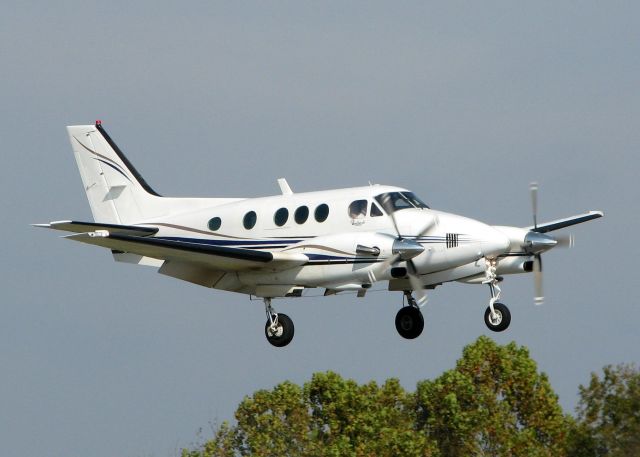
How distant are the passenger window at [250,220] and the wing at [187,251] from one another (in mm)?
1105

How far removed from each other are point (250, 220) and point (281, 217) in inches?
39.5

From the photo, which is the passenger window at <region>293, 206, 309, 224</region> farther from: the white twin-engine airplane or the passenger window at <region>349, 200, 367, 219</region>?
the passenger window at <region>349, 200, 367, 219</region>

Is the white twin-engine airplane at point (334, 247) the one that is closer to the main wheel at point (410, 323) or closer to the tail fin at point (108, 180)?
the main wheel at point (410, 323)

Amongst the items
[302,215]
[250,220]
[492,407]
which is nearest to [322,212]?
[302,215]

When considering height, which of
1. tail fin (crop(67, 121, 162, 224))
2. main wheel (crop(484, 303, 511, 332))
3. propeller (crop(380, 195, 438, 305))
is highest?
tail fin (crop(67, 121, 162, 224))

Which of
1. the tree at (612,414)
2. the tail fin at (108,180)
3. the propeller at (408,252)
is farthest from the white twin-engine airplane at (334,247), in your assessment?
the tree at (612,414)

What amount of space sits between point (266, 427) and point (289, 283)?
3256 cm

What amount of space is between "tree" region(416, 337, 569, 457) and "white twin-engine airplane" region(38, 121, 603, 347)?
32.3 meters

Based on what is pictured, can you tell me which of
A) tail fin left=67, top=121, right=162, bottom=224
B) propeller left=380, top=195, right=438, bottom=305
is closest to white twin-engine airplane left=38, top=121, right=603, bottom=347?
propeller left=380, top=195, right=438, bottom=305

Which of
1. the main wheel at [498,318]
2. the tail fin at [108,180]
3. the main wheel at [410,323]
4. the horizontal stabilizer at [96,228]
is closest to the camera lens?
the horizontal stabilizer at [96,228]

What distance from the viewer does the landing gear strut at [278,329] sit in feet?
107

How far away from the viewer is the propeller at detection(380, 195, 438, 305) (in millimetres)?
30281

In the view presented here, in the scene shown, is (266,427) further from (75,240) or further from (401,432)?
(75,240)

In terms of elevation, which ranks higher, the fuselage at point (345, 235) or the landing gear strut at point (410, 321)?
the fuselage at point (345, 235)
